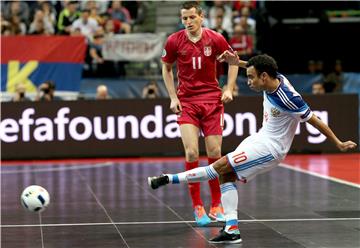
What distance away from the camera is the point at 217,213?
1128cm

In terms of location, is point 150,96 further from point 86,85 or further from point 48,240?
point 48,240

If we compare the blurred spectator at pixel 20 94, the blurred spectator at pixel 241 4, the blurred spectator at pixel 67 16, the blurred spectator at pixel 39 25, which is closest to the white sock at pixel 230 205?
the blurred spectator at pixel 20 94

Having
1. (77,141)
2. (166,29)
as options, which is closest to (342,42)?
(166,29)

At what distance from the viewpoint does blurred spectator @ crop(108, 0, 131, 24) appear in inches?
947

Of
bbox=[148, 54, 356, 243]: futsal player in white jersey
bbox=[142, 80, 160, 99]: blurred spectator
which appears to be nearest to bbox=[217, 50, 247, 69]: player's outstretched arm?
bbox=[148, 54, 356, 243]: futsal player in white jersey

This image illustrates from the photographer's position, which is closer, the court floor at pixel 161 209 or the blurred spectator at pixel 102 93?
the court floor at pixel 161 209

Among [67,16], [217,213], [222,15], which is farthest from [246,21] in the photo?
[217,213]

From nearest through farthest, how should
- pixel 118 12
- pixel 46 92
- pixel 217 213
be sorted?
pixel 217 213
pixel 46 92
pixel 118 12

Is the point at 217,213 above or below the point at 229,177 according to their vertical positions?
below

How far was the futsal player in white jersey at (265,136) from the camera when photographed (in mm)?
9422

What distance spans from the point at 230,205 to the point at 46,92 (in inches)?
481

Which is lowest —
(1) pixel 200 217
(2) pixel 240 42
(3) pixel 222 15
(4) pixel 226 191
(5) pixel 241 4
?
(1) pixel 200 217

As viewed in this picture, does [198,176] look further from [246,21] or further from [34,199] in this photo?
[246,21]

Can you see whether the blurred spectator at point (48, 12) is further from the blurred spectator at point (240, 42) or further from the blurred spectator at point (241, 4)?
the blurred spectator at point (241, 4)
